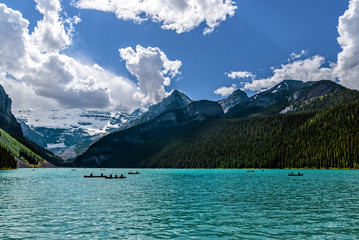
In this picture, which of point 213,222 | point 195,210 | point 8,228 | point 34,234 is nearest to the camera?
point 34,234

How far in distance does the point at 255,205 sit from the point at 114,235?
25910 millimetres

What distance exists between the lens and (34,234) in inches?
1112

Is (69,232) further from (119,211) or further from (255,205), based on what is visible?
(255,205)

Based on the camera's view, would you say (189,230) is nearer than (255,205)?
Yes

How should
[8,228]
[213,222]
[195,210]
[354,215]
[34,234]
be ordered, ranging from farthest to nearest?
[195,210], [354,215], [213,222], [8,228], [34,234]

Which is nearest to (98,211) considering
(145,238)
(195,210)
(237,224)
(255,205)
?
(195,210)

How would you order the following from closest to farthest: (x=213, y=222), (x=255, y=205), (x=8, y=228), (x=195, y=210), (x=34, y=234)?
1. (x=34, y=234)
2. (x=8, y=228)
3. (x=213, y=222)
4. (x=195, y=210)
5. (x=255, y=205)

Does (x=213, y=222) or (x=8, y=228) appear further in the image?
(x=213, y=222)

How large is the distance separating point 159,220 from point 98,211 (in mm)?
11953

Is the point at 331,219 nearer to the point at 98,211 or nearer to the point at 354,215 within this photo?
the point at 354,215

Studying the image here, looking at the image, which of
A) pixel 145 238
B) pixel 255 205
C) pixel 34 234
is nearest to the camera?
pixel 145 238

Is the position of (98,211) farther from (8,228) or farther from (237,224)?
(237,224)

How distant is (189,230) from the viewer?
29.4m

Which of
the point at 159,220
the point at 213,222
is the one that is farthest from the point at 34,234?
the point at 213,222
